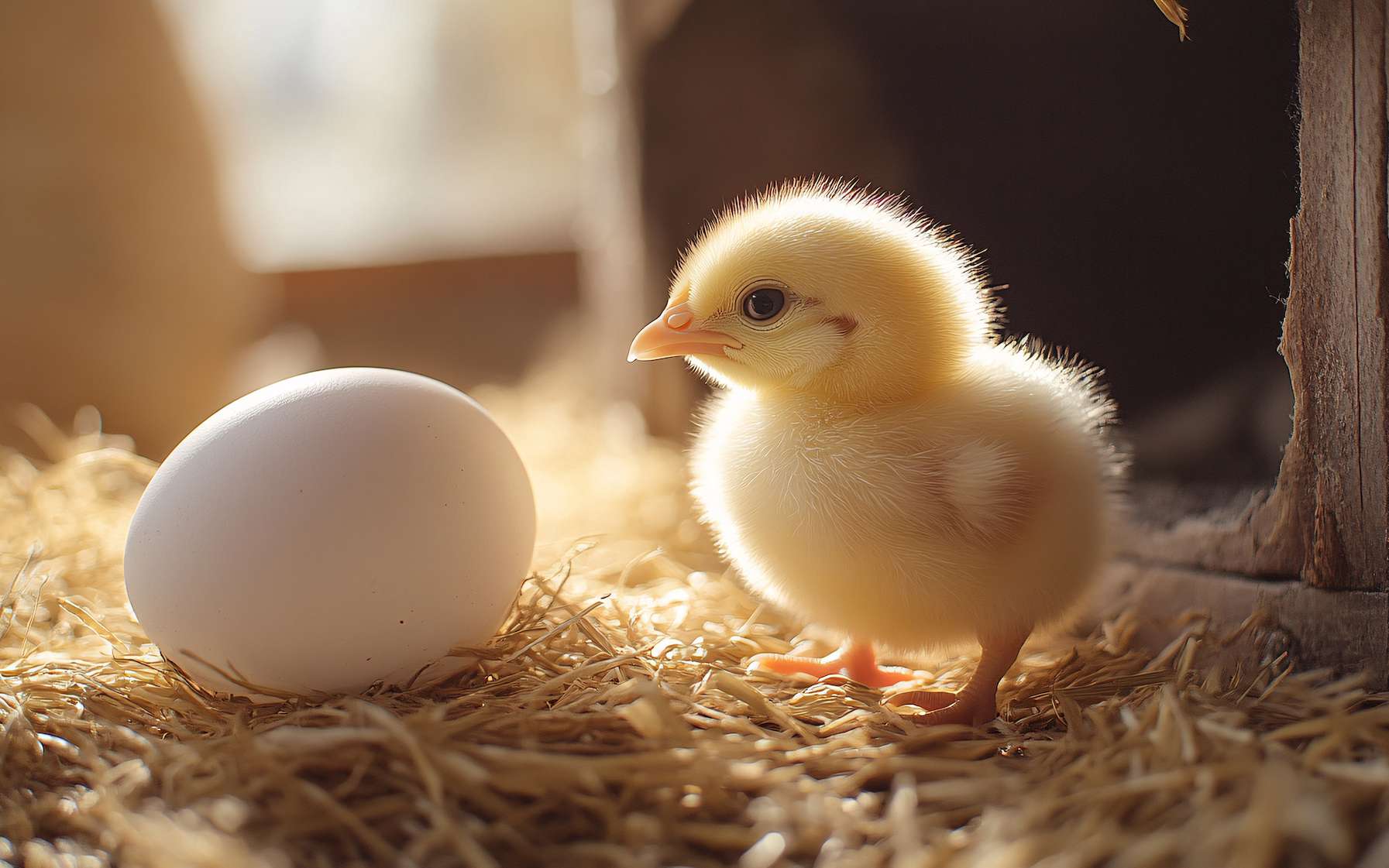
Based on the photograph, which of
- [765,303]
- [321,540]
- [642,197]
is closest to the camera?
[321,540]

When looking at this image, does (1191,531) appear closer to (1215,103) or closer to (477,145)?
(1215,103)

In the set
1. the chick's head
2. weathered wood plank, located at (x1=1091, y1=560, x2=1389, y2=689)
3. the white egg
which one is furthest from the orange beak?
weathered wood plank, located at (x1=1091, y1=560, x2=1389, y2=689)

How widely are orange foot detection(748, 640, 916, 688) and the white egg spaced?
1.45ft

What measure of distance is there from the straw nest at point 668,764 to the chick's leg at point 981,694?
1.5 inches

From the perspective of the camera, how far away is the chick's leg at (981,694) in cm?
132

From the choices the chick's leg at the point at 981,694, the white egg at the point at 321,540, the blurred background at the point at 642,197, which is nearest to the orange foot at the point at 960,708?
the chick's leg at the point at 981,694

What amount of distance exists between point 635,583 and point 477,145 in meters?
4.41

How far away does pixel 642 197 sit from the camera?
A: 2900mm

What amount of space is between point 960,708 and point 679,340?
0.64 m

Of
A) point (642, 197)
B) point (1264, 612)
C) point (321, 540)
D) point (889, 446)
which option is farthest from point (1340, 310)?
point (642, 197)

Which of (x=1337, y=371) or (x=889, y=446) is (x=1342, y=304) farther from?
(x=889, y=446)

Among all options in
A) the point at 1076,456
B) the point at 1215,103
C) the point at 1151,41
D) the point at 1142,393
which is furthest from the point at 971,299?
the point at 1142,393

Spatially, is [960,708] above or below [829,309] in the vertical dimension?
below

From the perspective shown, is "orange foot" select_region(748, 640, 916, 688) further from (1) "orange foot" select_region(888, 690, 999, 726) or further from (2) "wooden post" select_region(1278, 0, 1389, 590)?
(2) "wooden post" select_region(1278, 0, 1389, 590)
